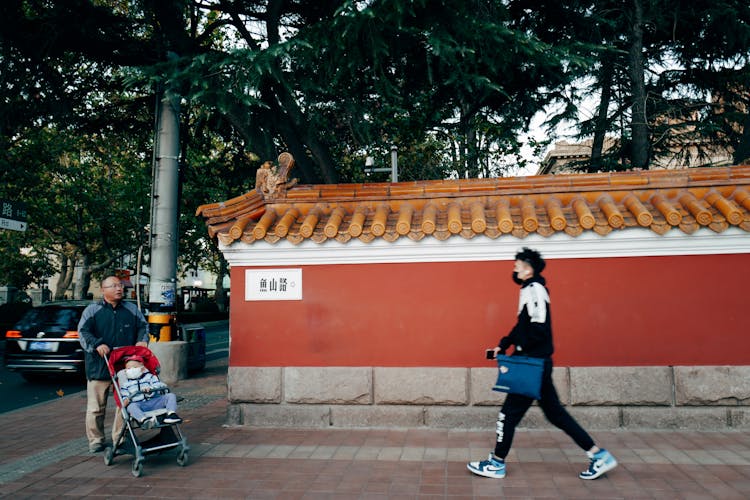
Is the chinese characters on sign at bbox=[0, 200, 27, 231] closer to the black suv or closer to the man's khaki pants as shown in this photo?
the black suv

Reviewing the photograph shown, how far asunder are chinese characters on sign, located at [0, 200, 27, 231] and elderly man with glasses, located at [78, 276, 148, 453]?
4810 millimetres

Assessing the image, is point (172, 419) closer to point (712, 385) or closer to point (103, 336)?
point (103, 336)

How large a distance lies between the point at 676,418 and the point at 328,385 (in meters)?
3.82

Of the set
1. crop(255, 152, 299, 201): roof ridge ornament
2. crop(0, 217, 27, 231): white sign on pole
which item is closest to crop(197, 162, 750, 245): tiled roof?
crop(255, 152, 299, 201): roof ridge ornament

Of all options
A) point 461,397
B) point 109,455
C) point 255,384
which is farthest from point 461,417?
point 109,455

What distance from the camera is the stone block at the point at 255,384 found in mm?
6980

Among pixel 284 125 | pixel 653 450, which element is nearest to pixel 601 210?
pixel 653 450

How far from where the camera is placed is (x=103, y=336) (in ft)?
19.6

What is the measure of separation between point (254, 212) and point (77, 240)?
21.3m

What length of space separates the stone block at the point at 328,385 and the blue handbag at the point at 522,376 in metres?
2.25

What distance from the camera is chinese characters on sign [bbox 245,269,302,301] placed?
7078 millimetres

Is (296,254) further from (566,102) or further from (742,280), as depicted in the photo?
(566,102)

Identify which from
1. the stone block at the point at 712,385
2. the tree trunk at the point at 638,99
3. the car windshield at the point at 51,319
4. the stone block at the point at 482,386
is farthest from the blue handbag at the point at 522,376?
the car windshield at the point at 51,319

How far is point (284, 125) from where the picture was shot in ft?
36.1
